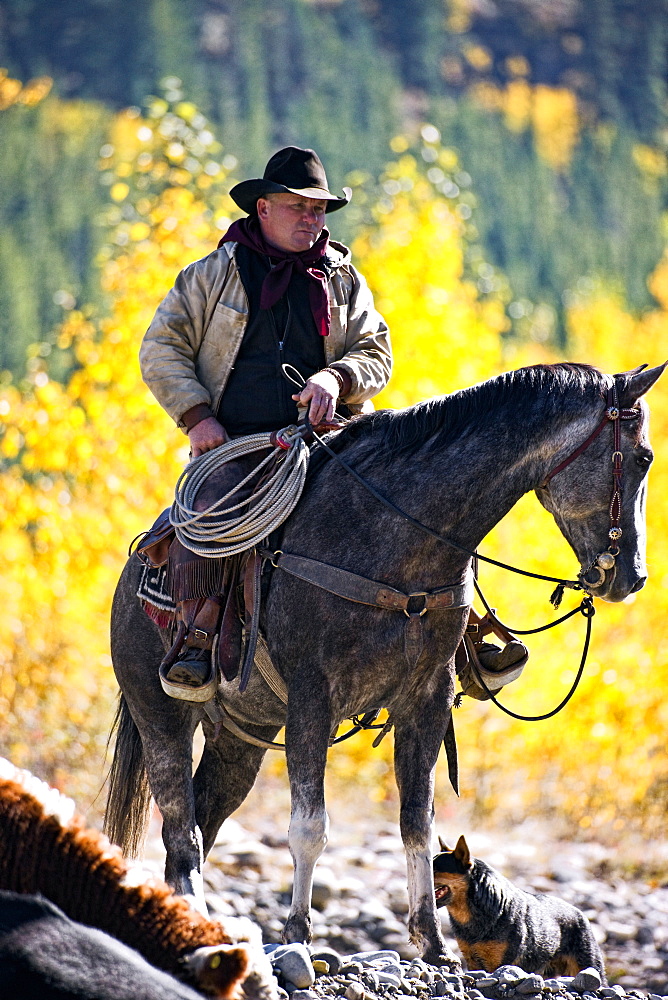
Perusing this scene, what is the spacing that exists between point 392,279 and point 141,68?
55.5ft

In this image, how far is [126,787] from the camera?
19.1 feet

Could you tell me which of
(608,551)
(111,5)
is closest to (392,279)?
(608,551)

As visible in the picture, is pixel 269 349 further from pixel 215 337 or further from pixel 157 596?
pixel 157 596

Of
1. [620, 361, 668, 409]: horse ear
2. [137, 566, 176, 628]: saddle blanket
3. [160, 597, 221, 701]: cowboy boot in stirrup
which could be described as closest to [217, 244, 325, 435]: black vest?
[137, 566, 176, 628]: saddle blanket

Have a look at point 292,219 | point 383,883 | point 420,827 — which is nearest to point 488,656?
point 420,827

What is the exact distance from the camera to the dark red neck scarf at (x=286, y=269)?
5188mm

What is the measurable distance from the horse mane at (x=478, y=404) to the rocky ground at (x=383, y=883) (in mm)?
2124

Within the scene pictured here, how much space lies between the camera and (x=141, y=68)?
2719 cm

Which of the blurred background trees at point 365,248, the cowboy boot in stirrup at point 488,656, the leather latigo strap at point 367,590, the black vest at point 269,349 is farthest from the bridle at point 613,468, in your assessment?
the blurred background trees at point 365,248

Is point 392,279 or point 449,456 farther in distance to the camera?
point 392,279

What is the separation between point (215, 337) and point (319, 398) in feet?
1.99

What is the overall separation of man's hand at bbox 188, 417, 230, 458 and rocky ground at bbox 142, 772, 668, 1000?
2.15 metres

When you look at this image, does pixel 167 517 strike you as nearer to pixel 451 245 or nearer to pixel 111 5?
pixel 451 245

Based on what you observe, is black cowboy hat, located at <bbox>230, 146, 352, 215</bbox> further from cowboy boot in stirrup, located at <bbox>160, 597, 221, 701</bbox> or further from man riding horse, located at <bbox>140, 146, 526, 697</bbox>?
cowboy boot in stirrup, located at <bbox>160, 597, 221, 701</bbox>
